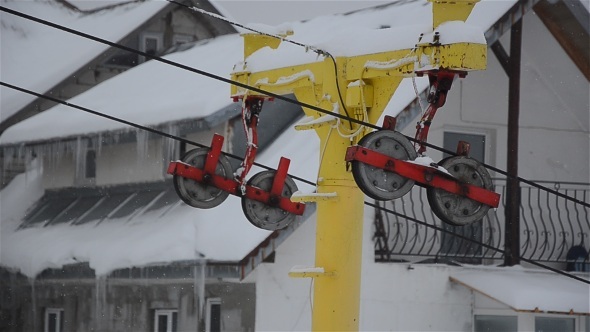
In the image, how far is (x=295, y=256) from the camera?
52.2 feet

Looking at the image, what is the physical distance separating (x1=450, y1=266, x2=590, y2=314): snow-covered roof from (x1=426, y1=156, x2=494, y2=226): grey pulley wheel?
20.0 ft

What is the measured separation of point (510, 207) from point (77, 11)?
13423 millimetres

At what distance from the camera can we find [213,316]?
1667 cm

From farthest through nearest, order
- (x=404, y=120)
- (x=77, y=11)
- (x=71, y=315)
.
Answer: (x=77, y=11) → (x=71, y=315) → (x=404, y=120)

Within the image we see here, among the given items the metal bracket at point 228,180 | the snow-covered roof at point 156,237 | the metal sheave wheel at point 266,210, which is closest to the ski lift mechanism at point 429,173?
the metal bracket at point 228,180

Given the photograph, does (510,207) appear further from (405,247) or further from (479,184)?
(479,184)

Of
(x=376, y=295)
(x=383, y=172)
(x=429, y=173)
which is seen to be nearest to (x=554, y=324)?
(x=376, y=295)

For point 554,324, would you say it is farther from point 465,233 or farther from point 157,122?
point 157,122

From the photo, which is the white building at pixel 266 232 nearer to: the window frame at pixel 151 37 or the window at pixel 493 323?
the window at pixel 493 323

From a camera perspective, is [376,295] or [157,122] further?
[157,122]

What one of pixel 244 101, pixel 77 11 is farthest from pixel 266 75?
pixel 77 11

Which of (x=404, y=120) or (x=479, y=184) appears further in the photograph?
(x=404, y=120)

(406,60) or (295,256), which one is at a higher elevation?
(406,60)

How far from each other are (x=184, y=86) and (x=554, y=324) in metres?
6.37
